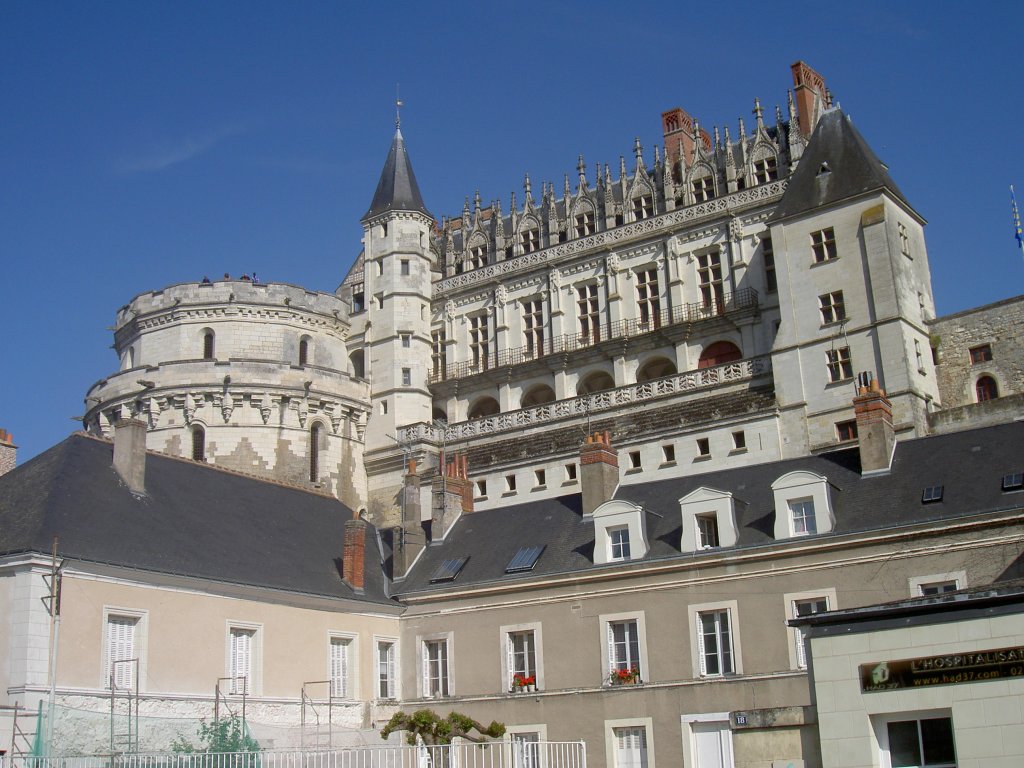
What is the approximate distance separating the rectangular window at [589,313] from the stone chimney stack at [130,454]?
19981 mm

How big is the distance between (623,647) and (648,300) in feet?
63.4

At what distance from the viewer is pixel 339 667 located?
23.7 m

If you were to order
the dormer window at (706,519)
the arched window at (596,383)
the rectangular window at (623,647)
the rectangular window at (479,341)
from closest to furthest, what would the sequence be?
1. the dormer window at (706,519)
2. the rectangular window at (623,647)
3. the arched window at (596,383)
4. the rectangular window at (479,341)

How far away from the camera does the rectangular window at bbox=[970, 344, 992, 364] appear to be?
32.7m

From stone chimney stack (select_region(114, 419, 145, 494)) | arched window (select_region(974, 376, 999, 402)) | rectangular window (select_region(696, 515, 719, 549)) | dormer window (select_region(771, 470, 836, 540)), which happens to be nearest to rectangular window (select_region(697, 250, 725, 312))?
arched window (select_region(974, 376, 999, 402))

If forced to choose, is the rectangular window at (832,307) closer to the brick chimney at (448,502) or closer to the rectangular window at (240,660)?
the brick chimney at (448,502)

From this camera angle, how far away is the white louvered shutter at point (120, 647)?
19.4 m

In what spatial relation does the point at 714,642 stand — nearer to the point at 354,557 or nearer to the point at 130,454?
the point at 354,557

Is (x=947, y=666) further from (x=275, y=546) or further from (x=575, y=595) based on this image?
(x=275, y=546)

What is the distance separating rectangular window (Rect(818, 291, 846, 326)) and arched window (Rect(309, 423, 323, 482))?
1607 cm

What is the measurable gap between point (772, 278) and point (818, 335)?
4.80m

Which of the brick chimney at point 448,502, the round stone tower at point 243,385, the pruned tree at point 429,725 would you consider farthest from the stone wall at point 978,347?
the pruned tree at point 429,725

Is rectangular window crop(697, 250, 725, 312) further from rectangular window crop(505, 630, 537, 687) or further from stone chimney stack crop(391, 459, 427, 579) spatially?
rectangular window crop(505, 630, 537, 687)

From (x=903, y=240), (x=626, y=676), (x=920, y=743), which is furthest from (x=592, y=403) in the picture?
(x=920, y=743)
